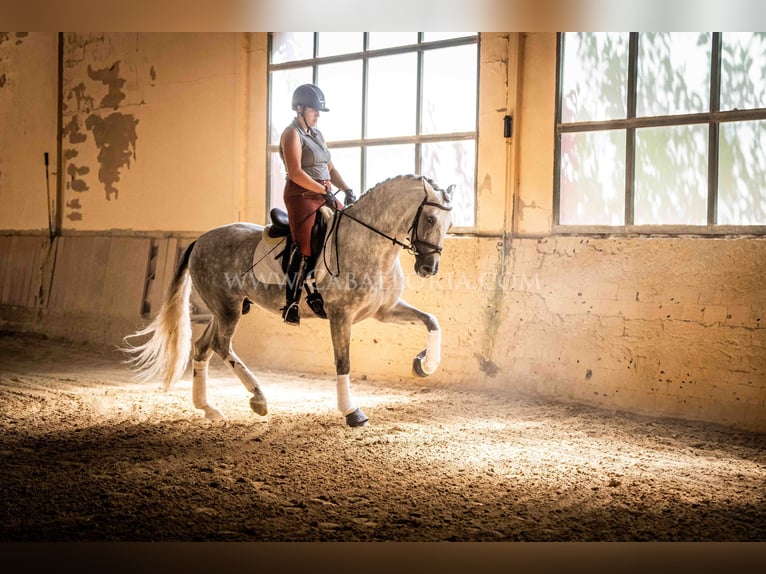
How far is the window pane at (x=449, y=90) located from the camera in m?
6.49

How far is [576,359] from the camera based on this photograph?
19.0 ft

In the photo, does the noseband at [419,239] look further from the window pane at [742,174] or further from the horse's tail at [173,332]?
the window pane at [742,174]

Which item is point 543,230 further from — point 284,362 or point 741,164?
point 284,362

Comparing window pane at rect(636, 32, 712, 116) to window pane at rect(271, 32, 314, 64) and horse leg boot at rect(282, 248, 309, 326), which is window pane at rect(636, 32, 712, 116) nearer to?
horse leg boot at rect(282, 248, 309, 326)

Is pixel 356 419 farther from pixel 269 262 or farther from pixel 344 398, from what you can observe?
pixel 269 262

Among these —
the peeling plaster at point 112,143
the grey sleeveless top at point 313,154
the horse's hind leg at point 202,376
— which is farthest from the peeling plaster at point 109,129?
the grey sleeveless top at point 313,154

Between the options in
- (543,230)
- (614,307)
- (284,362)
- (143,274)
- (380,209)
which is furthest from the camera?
(143,274)

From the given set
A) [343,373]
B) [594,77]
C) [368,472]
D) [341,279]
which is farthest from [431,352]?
[594,77]

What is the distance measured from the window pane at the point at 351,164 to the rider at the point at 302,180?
215 cm

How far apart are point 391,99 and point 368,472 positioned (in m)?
4.21

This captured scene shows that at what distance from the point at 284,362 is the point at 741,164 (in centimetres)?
462

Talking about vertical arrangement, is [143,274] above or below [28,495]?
above

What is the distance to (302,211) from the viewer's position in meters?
4.89
